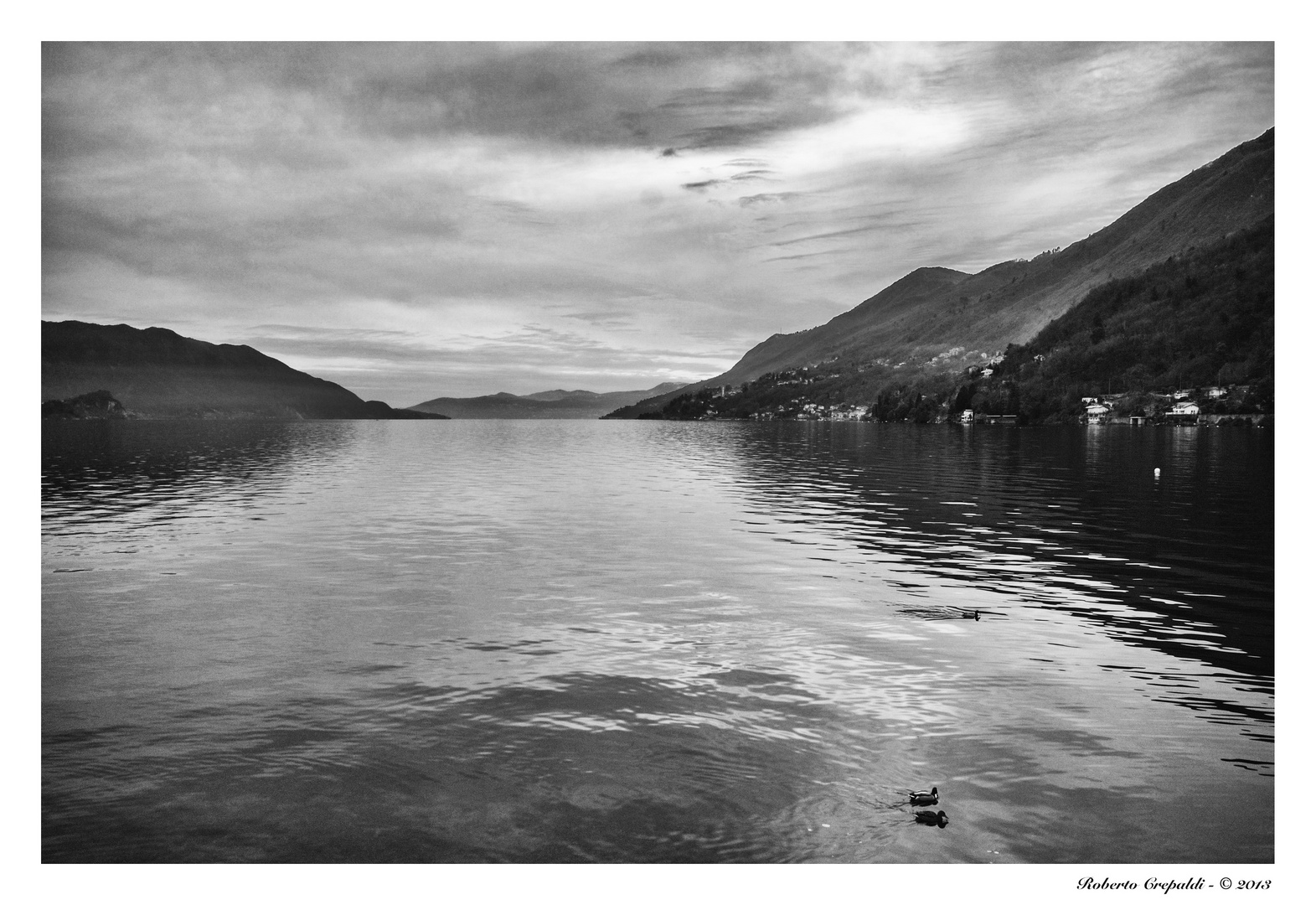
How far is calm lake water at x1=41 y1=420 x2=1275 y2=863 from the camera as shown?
12.4 meters

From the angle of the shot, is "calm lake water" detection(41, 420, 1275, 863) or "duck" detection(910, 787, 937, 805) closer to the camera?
"calm lake water" detection(41, 420, 1275, 863)

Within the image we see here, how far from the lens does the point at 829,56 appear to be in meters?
27.9

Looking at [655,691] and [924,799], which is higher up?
[655,691]

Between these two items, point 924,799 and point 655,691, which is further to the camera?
point 655,691

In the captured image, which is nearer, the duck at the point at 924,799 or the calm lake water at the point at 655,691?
the calm lake water at the point at 655,691

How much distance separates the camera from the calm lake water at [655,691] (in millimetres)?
12414

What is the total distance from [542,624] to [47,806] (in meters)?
12.6

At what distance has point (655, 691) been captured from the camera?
18094 mm

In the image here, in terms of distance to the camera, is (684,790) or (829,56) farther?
→ (829,56)
